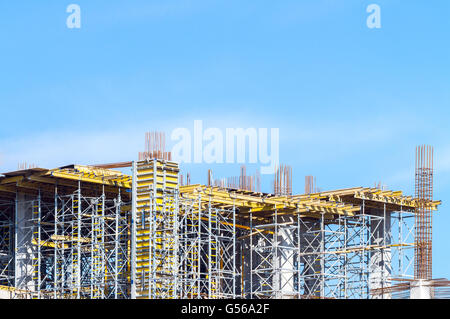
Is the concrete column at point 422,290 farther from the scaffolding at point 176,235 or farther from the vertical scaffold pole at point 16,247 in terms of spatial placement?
the vertical scaffold pole at point 16,247

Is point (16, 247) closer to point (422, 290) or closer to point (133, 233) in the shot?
point (133, 233)

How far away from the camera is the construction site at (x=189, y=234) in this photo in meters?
57.5

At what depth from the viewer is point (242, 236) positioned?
6781cm

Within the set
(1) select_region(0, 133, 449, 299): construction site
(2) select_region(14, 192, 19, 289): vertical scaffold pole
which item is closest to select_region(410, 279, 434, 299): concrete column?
(1) select_region(0, 133, 449, 299): construction site

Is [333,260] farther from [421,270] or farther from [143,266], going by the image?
[143,266]

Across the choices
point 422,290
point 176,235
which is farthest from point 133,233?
point 422,290

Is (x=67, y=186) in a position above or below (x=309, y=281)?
above

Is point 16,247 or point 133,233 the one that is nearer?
point 133,233

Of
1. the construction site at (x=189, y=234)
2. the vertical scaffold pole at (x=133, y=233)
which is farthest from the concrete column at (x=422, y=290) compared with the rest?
the vertical scaffold pole at (x=133, y=233)

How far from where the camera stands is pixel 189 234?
6762cm

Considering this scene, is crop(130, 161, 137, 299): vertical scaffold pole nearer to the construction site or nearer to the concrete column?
the construction site
